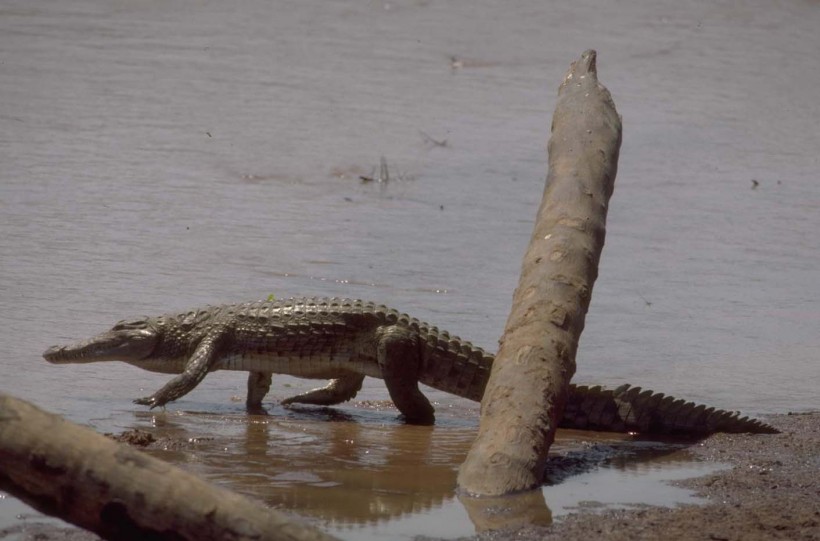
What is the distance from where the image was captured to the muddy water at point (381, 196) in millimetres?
6738

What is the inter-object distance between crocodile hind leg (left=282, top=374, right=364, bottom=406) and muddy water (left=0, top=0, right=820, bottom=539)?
10 cm

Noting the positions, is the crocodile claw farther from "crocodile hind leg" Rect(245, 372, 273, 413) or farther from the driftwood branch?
the driftwood branch

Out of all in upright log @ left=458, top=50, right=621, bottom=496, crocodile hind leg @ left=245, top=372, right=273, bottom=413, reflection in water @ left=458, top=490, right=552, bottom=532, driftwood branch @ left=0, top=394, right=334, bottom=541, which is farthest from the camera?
crocodile hind leg @ left=245, top=372, right=273, bottom=413

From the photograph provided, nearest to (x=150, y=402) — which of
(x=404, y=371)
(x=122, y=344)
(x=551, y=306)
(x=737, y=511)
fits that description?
(x=122, y=344)

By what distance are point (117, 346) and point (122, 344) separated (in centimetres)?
3

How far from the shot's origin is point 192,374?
22.8 feet

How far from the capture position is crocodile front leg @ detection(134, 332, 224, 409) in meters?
6.79

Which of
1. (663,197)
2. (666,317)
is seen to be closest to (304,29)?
(663,197)

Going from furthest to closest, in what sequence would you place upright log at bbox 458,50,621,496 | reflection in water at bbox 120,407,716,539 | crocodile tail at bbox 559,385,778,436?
crocodile tail at bbox 559,385,778,436
upright log at bbox 458,50,621,496
reflection in water at bbox 120,407,716,539

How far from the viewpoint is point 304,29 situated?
1669 cm

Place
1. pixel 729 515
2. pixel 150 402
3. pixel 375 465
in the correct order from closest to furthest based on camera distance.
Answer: pixel 729 515 < pixel 375 465 < pixel 150 402

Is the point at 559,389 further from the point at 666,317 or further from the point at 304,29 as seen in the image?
the point at 304,29

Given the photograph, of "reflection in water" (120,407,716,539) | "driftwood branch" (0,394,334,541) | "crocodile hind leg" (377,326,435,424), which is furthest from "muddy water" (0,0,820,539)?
"driftwood branch" (0,394,334,541)

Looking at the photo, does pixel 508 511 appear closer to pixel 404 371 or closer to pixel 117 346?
pixel 404 371
